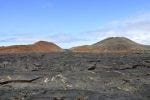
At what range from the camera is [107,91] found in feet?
45.4

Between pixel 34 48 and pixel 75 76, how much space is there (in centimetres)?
912

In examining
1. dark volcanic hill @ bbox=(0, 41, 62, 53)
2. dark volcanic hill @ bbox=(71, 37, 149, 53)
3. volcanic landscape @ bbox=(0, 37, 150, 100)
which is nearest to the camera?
volcanic landscape @ bbox=(0, 37, 150, 100)

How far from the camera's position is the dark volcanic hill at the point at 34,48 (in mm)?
22078

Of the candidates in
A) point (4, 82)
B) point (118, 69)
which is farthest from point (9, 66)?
point (118, 69)

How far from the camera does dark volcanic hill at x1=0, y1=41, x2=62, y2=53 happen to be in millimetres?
22078

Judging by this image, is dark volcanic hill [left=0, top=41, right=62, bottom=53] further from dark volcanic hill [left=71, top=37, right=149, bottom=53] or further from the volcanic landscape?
the volcanic landscape

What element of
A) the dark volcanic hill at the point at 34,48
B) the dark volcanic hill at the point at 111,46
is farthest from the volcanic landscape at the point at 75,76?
the dark volcanic hill at the point at 111,46

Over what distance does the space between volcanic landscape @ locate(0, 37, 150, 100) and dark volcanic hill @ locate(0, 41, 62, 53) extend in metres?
4.51

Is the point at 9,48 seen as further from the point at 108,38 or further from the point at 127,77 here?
the point at 127,77

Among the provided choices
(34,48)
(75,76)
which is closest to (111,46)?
(34,48)

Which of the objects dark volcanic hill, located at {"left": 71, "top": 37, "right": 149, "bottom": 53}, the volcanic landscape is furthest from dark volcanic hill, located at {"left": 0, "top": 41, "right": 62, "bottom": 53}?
the volcanic landscape

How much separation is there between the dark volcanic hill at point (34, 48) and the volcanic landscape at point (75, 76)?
14.8 feet

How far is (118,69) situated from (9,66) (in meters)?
4.29

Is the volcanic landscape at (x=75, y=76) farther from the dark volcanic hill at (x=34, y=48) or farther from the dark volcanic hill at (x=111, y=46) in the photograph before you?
the dark volcanic hill at (x=111, y=46)
